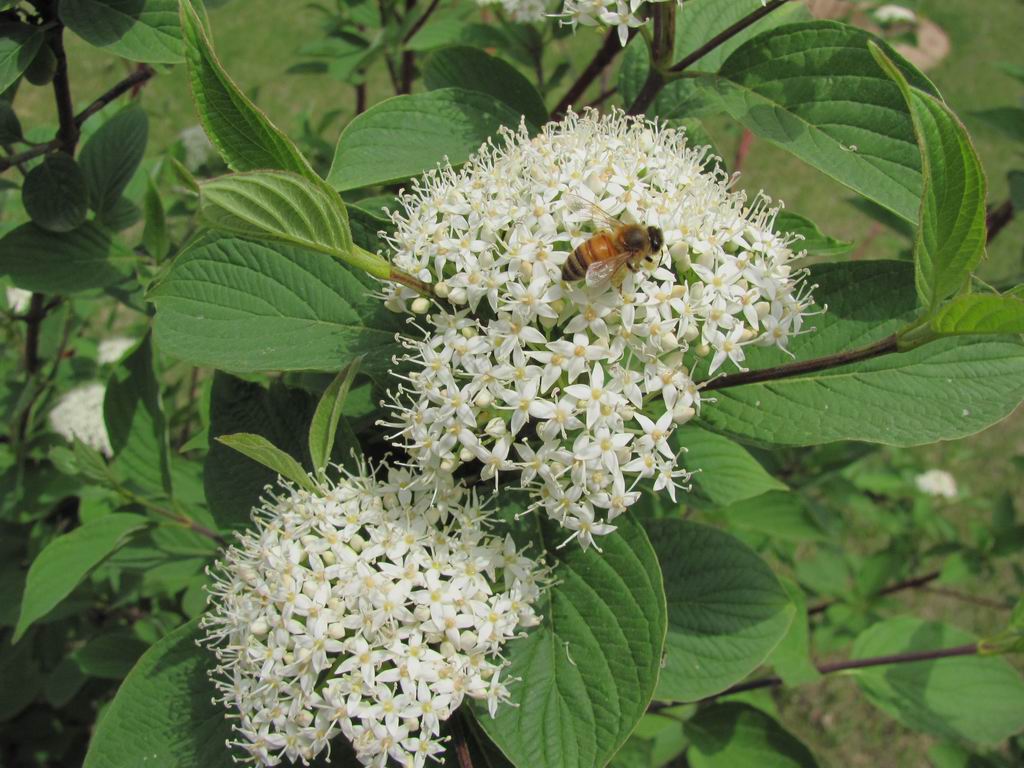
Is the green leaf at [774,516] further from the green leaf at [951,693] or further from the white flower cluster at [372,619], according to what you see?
the white flower cluster at [372,619]

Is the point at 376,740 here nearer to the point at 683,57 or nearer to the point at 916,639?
the point at 683,57

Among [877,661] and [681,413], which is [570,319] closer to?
[681,413]

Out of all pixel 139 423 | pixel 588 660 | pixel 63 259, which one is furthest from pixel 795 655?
pixel 63 259

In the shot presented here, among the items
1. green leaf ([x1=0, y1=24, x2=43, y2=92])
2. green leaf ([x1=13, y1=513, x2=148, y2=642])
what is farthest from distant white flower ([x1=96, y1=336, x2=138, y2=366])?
green leaf ([x1=0, y1=24, x2=43, y2=92])

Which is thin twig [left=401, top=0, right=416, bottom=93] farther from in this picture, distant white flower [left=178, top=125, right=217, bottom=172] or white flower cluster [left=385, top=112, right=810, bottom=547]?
white flower cluster [left=385, top=112, right=810, bottom=547]

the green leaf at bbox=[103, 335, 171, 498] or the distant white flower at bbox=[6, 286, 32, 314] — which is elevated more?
the green leaf at bbox=[103, 335, 171, 498]
